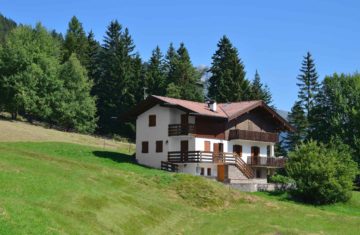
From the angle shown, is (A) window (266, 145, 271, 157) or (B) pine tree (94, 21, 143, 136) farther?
(B) pine tree (94, 21, 143, 136)

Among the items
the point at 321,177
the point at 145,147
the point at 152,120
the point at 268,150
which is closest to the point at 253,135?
the point at 268,150

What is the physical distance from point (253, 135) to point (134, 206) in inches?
1287

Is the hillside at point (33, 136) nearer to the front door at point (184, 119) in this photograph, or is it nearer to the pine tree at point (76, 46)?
the front door at point (184, 119)

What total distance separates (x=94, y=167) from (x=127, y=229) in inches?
738

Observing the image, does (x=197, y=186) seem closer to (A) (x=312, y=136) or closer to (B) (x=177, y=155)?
(B) (x=177, y=155)

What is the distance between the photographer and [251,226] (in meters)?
31.4

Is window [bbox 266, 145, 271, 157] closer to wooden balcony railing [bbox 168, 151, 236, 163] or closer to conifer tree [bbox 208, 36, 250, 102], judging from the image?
wooden balcony railing [bbox 168, 151, 236, 163]

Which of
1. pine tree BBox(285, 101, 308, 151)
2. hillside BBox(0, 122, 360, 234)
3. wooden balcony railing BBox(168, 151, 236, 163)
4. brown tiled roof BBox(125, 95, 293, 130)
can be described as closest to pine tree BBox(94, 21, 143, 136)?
pine tree BBox(285, 101, 308, 151)

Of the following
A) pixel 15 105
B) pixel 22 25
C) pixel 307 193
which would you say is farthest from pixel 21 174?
pixel 22 25

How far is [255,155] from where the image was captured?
62312 millimetres

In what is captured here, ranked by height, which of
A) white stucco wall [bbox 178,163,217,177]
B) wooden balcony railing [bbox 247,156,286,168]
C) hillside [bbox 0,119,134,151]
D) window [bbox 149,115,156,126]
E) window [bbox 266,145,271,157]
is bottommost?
white stucco wall [bbox 178,163,217,177]

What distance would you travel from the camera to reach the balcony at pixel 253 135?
192 ft

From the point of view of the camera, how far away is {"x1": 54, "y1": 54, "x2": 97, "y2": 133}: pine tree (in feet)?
281

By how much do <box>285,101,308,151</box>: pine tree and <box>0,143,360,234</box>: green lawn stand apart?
123 feet
